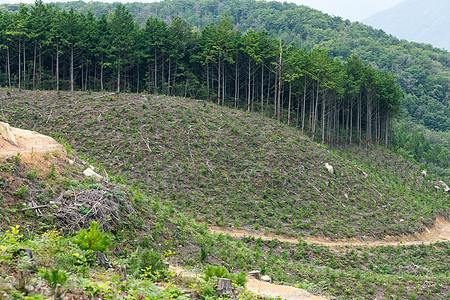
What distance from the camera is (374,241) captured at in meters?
23.1

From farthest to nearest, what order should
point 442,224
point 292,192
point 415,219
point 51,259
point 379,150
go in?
1. point 379,150
2. point 442,224
3. point 415,219
4. point 292,192
5. point 51,259

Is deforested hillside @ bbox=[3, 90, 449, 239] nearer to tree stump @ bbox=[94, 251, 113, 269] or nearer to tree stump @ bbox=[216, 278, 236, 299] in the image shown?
tree stump @ bbox=[94, 251, 113, 269]

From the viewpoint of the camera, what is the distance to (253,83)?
43906 millimetres

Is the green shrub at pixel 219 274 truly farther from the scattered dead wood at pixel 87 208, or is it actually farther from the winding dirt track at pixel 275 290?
the scattered dead wood at pixel 87 208

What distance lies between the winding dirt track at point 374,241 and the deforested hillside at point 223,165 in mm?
466

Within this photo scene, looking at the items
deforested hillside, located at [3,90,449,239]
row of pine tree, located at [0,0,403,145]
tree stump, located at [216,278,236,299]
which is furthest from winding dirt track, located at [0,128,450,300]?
row of pine tree, located at [0,0,403,145]

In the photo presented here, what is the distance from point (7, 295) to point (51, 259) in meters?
2.47

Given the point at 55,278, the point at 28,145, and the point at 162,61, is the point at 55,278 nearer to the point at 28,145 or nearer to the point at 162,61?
the point at 28,145

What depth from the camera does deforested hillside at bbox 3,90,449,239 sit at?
73.8 feet

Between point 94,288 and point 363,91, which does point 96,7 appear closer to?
point 363,91

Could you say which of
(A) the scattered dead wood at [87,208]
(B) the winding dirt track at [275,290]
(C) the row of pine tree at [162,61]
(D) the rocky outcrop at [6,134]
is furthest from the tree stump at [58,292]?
(C) the row of pine tree at [162,61]

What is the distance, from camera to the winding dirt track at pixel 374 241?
1992cm

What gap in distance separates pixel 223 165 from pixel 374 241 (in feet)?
37.4

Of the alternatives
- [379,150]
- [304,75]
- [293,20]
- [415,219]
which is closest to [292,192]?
[415,219]
